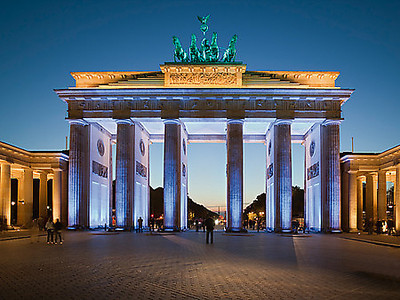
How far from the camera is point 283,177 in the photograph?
4194 cm

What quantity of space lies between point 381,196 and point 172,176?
77.2ft

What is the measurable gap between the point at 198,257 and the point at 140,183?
31.4m

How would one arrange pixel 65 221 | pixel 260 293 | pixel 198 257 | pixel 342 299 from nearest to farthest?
1. pixel 342 299
2. pixel 260 293
3. pixel 198 257
4. pixel 65 221

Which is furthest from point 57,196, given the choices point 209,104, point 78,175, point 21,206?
point 209,104

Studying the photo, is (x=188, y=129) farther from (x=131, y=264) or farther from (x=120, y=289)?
(x=120, y=289)

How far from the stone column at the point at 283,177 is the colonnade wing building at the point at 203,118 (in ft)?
0.32

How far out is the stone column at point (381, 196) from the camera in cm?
4616

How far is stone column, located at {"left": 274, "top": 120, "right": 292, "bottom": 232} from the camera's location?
41500mm

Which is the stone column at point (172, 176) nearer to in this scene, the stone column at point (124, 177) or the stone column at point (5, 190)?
the stone column at point (124, 177)

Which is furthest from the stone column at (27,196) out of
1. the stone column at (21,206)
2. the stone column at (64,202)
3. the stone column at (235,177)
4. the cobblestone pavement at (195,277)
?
the cobblestone pavement at (195,277)

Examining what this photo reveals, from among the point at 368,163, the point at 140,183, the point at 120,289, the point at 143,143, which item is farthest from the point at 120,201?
the point at 120,289

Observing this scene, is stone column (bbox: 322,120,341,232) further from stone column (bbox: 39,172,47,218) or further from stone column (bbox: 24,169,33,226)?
stone column (bbox: 39,172,47,218)

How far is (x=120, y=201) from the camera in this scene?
42.1 m

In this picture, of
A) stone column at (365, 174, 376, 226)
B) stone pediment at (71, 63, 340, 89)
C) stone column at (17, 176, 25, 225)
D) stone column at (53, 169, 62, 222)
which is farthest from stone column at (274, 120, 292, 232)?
stone column at (17, 176, 25, 225)
